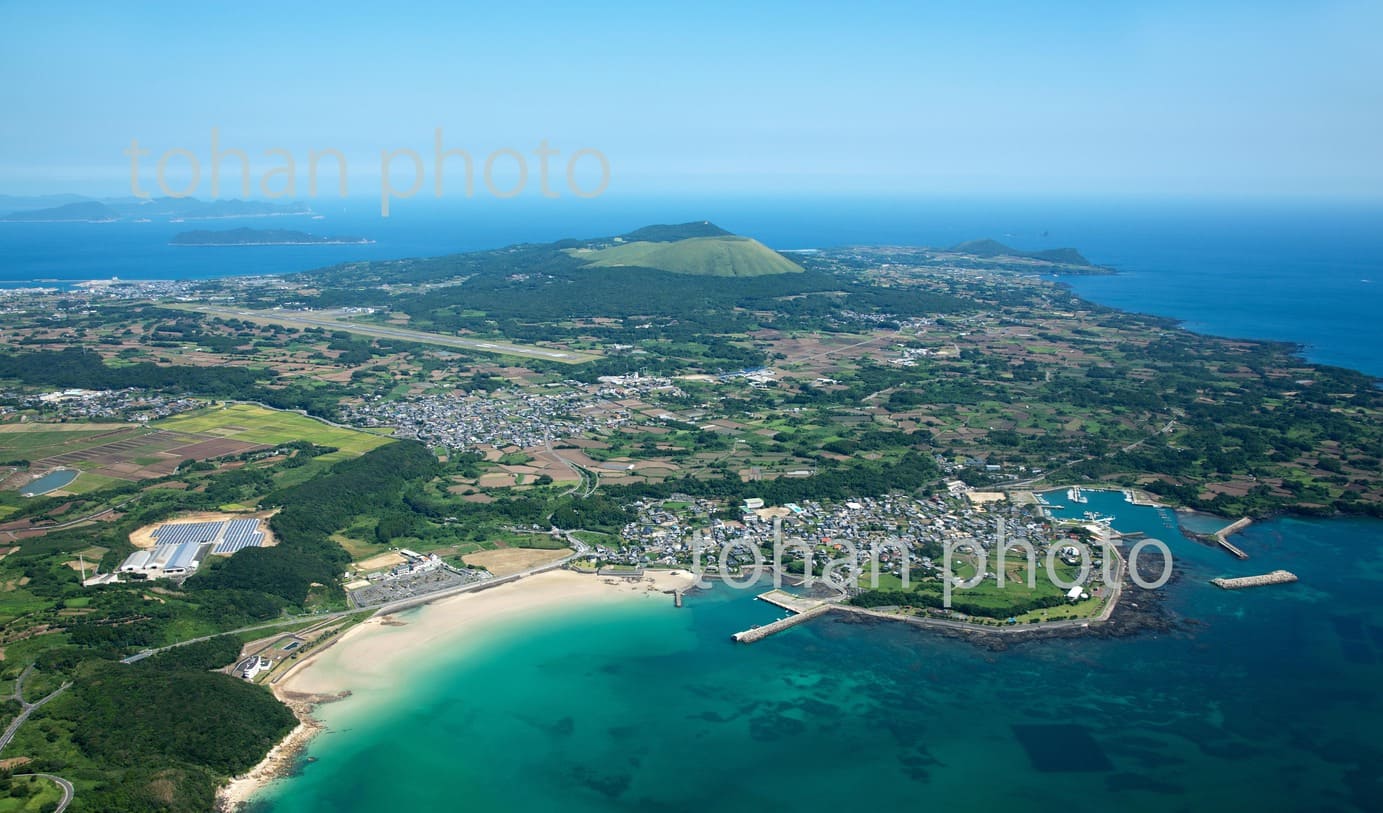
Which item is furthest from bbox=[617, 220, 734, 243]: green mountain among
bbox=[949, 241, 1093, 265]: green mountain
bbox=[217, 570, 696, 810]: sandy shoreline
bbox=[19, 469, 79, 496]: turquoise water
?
bbox=[217, 570, 696, 810]: sandy shoreline

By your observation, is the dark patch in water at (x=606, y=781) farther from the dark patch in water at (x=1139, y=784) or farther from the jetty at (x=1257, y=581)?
the jetty at (x=1257, y=581)

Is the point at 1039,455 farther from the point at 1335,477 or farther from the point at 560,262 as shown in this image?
the point at 560,262

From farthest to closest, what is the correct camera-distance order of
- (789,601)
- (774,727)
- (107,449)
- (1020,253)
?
(1020,253) < (107,449) < (789,601) < (774,727)

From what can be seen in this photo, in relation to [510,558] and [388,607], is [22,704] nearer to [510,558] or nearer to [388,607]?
[388,607]

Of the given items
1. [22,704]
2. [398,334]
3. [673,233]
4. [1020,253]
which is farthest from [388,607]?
[1020,253]

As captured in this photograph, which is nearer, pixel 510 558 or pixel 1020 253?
pixel 510 558

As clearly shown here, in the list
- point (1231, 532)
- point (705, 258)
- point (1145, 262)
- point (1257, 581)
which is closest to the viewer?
point (1257, 581)
